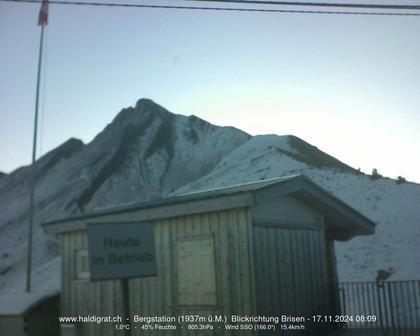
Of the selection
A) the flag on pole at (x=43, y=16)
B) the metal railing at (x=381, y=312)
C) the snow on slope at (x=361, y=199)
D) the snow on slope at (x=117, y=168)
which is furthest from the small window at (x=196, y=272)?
the snow on slope at (x=117, y=168)

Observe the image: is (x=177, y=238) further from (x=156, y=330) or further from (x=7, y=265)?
(x=7, y=265)

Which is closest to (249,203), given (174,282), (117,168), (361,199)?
(174,282)

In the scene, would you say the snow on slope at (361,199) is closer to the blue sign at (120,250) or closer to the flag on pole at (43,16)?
the blue sign at (120,250)

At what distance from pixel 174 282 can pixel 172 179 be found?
47802 mm

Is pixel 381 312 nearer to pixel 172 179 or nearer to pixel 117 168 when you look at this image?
pixel 172 179

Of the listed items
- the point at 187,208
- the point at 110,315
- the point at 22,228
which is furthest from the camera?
the point at 22,228

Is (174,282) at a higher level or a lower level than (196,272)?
lower

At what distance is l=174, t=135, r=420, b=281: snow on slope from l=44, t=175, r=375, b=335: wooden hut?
15.6 m

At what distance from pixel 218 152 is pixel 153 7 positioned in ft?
171

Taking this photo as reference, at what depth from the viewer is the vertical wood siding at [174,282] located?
1029 cm

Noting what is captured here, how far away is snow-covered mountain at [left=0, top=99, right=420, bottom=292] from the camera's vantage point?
3145 cm

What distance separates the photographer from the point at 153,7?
9.34m

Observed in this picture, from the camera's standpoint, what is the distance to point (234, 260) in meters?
10.4

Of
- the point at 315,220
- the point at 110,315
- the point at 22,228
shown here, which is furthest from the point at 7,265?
the point at 315,220
